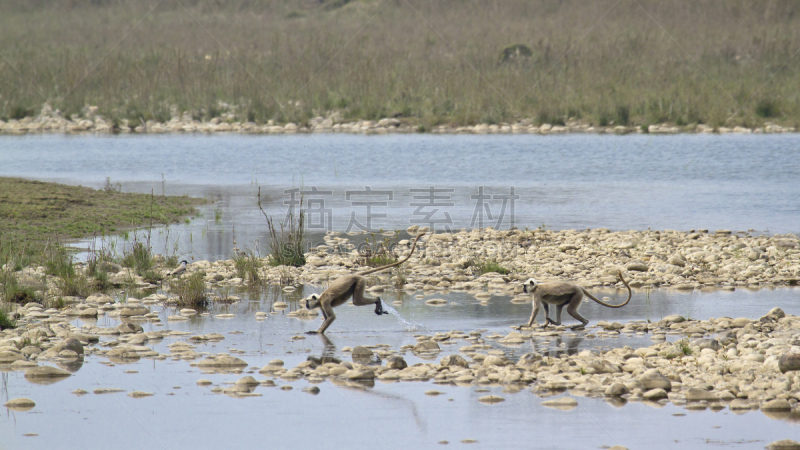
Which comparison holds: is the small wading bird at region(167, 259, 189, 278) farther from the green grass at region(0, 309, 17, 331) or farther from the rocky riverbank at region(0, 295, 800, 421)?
the green grass at region(0, 309, 17, 331)

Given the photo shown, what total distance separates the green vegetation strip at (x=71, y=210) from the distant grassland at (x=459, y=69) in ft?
61.3

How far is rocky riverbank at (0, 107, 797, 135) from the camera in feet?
111

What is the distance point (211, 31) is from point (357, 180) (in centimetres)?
3981

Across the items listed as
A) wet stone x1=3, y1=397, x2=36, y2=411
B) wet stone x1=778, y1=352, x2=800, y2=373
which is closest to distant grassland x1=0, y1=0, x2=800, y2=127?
wet stone x1=778, y1=352, x2=800, y2=373

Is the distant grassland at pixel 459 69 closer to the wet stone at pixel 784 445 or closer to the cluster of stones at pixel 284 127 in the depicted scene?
the cluster of stones at pixel 284 127

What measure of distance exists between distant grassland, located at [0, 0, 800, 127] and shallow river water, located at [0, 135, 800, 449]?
11.0 meters

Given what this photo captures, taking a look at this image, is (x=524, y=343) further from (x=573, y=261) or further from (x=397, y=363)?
(x=573, y=261)

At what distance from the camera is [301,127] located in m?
37.4

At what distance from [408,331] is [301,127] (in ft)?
95.0

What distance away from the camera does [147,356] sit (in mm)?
8258

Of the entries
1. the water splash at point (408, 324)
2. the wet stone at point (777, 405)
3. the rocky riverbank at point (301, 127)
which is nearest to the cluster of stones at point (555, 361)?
the wet stone at point (777, 405)

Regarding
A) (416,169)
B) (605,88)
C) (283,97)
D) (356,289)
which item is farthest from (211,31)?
(356,289)

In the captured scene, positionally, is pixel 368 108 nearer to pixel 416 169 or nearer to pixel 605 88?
pixel 605 88

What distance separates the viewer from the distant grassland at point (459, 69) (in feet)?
120
